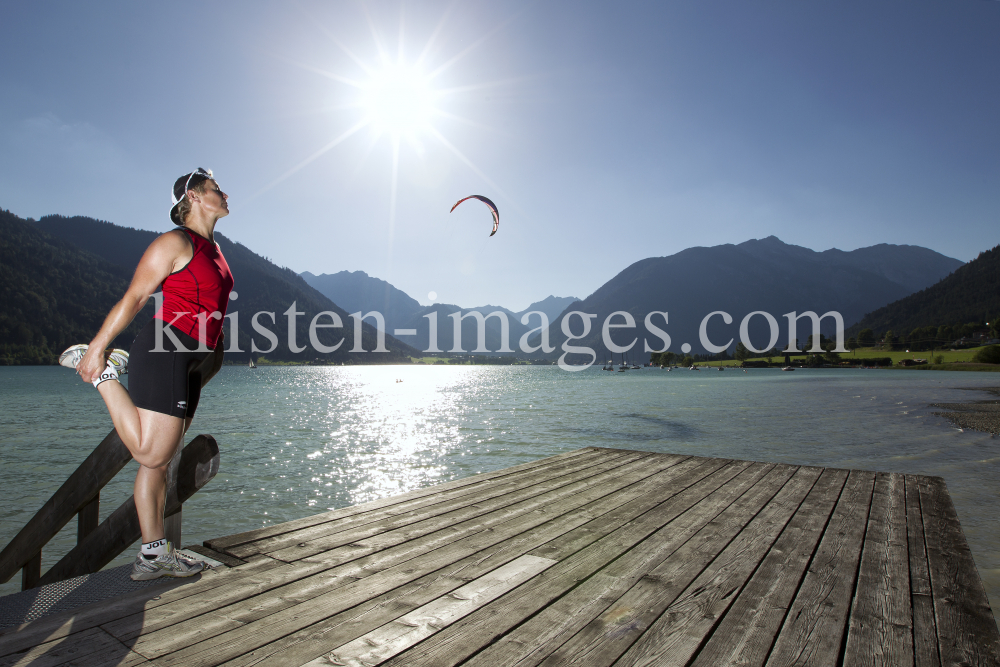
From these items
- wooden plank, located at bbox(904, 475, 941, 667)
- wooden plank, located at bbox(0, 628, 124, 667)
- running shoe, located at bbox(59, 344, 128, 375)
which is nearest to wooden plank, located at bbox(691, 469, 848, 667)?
wooden plank, located at bbox(904, 475, 941, 667)

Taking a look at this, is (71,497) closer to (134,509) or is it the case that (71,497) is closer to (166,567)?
(134,509)

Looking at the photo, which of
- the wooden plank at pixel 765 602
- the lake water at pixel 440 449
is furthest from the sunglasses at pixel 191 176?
the lake water at pixel 440 449

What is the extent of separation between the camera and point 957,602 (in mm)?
2924

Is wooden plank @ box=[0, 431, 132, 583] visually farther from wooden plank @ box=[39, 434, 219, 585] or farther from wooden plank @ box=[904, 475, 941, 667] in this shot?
wooden plank @ box=[904, 475, 941, 667]

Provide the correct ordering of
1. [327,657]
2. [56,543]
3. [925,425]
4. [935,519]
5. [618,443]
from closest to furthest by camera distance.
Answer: [327,657]
[935,519]
[56,543]
[618,443]
[925,425]

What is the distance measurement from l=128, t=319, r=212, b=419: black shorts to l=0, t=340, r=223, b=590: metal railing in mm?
119

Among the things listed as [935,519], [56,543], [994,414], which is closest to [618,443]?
[935,519]

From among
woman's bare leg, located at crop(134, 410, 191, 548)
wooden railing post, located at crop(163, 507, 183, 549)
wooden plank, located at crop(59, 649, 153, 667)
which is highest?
woman's bare leg, located at crop(134, 410, 191, 548)

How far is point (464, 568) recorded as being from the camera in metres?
3.33

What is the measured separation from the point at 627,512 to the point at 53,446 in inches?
1033

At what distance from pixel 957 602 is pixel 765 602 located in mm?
1172

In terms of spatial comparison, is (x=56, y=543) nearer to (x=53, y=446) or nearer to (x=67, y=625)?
(x=67, y=625)

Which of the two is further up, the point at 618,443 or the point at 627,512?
the point at 627,512

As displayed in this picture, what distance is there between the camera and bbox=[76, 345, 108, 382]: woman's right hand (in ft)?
9.14
